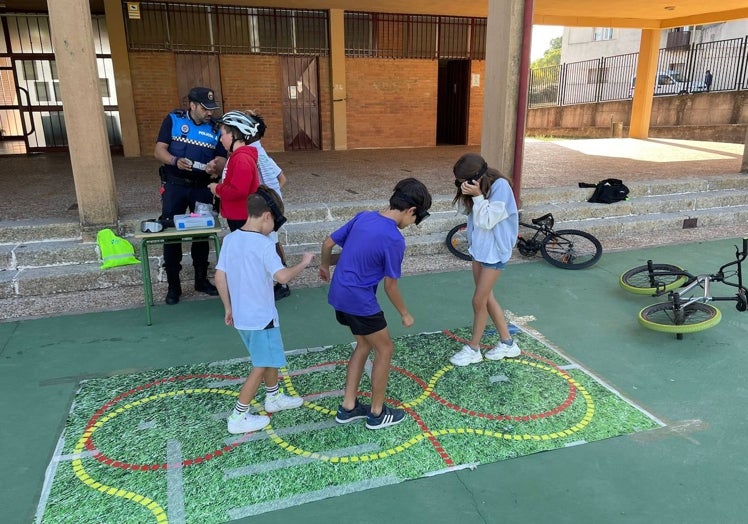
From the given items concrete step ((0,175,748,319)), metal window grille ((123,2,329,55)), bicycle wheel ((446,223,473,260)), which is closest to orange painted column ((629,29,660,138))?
concrete step ((0,175,748,319))

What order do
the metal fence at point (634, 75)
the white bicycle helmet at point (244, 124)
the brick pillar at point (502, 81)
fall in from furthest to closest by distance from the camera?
the metal fence at point (634, 75) < the brick pillar at point (502, 81) < the white bicycle helmet at point (244, 124)

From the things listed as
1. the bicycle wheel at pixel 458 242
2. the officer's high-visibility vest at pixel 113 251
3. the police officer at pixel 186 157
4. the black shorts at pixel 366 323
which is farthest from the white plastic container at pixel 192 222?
the bicycle wheel at pixel 458 242

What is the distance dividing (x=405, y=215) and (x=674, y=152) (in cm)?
1155

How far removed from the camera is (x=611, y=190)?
7.07 m

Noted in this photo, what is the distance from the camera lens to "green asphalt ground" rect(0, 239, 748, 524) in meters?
2.35

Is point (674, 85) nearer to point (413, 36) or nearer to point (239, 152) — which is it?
point (413, 36)

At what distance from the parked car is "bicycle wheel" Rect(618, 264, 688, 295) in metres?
13.7

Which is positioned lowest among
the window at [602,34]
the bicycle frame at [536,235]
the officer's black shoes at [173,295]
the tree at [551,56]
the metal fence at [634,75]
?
the officer's black shoes at [173,295]

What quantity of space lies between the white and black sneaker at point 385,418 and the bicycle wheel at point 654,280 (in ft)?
9.27

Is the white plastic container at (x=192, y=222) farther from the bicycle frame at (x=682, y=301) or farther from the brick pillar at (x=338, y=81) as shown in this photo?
the brick pillar at (x=338, y=81)

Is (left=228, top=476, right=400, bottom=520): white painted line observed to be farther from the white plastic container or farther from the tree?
the tree

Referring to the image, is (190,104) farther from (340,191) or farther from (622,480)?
(622,480)

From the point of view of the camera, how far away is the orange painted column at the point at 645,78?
1455cm

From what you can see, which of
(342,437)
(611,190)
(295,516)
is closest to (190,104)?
(342,437)
